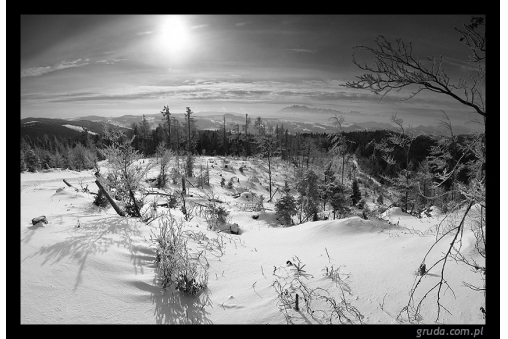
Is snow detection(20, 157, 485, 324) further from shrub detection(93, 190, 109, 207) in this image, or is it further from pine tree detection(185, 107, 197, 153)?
pine tree detection(185, 107, 197, 153)

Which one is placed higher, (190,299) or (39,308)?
(39,308)

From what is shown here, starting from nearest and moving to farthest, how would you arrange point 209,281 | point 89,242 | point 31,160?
point 209,281 → point 89,242 → point 31,160

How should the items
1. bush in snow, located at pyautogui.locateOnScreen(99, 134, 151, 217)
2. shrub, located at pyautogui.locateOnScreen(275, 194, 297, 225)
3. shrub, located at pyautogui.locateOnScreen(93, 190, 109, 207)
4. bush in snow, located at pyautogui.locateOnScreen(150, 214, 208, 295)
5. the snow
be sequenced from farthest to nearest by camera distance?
shrub, located at pyautogui.locateOnScreen(275, 194, 297, 225) → shrub, located at pyautogui.locateOnScreen(93, 190, 109, 207) → bush in snow, located at pyautogui.locateOnScreen(99, 134, 151, 217) → bush in snow, located at pyautogui.locateOnScreen(150, 214, 208, 295) → the snow

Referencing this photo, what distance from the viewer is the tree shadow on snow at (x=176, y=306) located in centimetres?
266

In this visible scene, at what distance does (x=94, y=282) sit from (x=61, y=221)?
3.14m

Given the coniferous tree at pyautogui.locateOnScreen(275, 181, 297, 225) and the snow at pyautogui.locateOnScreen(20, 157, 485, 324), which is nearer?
the snow at pyautogui.locateOnScreen(20, 157, 485, 324)

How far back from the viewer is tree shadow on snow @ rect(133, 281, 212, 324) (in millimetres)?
2662

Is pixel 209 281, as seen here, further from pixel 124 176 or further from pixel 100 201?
pixel 100 201

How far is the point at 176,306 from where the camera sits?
2863 mm

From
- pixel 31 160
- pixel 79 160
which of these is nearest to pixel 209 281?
pixel 31 160

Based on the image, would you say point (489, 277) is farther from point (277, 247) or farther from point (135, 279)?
point (135, 279)

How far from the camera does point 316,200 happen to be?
17375 millimetres

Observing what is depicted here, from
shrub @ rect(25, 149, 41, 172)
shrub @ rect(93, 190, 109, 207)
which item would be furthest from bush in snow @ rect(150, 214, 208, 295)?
shrub @ rect(25, 149, 41, 172)
